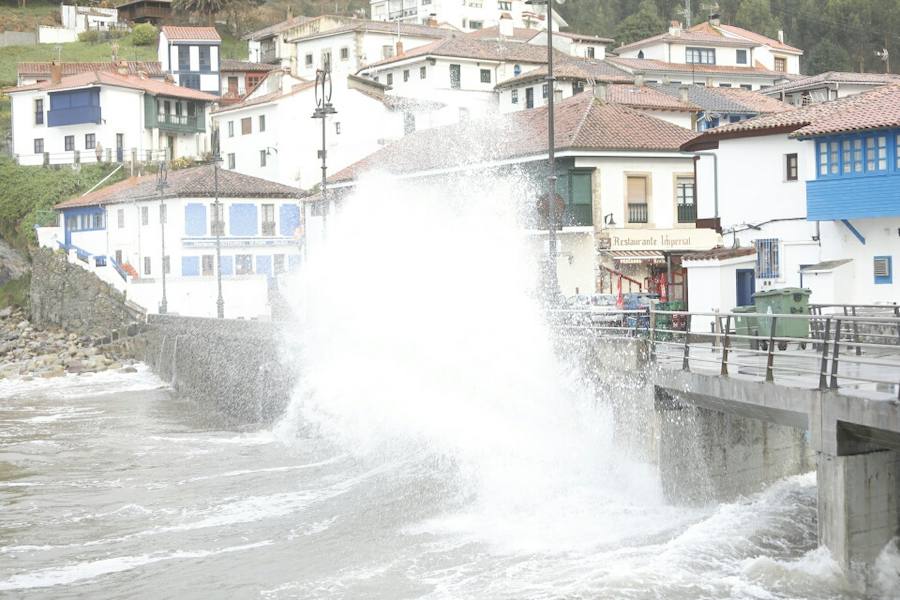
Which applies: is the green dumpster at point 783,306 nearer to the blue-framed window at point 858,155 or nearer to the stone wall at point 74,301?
the blue-framed window at point 858,155

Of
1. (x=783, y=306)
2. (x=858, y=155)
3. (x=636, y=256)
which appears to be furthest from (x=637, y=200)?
(x=783, y=306)

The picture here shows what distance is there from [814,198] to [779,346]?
791 cm

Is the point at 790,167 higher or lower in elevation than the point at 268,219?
lower

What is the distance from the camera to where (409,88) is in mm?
70750

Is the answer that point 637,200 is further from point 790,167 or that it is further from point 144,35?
point 144,35

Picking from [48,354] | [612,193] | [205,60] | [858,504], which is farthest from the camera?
[205,60]

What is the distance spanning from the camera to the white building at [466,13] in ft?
327

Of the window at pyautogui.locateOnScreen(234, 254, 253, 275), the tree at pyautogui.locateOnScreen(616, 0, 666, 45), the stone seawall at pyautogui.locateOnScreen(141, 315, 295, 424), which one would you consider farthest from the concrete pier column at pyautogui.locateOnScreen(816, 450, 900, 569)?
the tree at pyautogui.locateOnScreen(616, 0, 666, 45)

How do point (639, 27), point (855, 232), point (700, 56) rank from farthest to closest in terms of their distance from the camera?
point (639, 27)
point (700, 56)
point (855, 232)

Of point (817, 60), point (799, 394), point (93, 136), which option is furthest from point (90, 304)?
point (817, 60)

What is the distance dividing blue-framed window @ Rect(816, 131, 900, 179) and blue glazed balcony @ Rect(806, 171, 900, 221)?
168mm

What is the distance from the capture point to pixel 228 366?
3747 centimetres

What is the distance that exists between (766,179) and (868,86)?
4643 cm

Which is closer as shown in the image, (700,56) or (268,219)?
(268,219)
